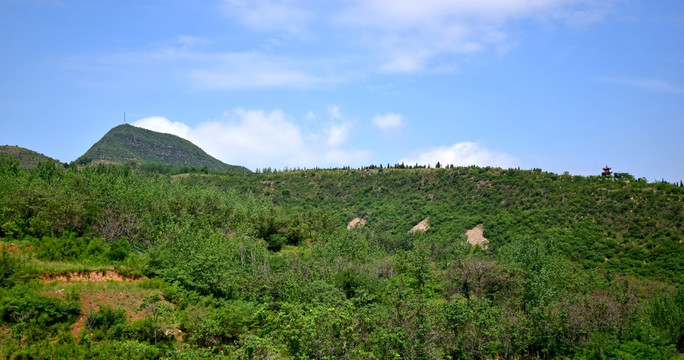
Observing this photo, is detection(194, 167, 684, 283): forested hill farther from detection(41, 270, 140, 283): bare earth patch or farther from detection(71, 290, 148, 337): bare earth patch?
detection(71, 290, 148, 337): bare earth patch

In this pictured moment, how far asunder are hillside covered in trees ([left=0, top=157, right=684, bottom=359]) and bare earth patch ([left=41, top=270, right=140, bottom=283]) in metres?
0.12

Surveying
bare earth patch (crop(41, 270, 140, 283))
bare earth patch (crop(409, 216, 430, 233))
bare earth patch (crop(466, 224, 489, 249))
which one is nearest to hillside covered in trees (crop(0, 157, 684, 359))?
bare earth patch (crop(41, 270, 140, 283))

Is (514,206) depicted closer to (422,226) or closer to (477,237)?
(477,237)

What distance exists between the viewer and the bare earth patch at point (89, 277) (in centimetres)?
3647

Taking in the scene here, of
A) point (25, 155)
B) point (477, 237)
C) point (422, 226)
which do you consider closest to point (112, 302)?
point (477, 237)

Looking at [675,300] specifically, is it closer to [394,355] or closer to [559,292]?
[559,292]

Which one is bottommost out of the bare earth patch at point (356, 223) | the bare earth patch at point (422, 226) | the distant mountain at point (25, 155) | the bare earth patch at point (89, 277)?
the bare earth patch at point (89, 277)

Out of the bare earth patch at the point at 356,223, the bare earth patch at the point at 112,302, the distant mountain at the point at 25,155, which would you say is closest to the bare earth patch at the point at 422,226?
the bare earth patch at the point at 356,223

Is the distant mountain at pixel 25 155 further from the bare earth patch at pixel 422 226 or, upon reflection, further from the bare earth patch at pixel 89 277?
the bare earth patch at pixel 89 277

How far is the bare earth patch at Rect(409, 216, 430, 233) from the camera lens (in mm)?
87500

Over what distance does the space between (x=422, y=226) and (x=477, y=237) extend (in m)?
12.1

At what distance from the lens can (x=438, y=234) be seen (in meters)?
82.1

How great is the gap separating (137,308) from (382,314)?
16358 millimetres

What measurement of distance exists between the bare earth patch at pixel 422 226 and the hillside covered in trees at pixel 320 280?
539 cm
